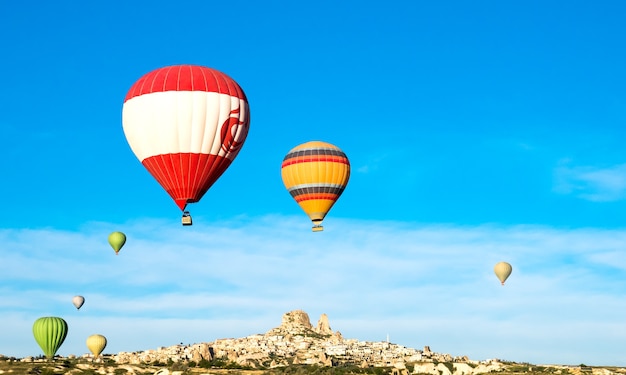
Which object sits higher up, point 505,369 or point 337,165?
point 337,165

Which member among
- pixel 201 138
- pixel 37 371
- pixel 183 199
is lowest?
pixel 37 371

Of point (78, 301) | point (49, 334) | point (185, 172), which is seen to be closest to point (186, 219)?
point (185, 172)

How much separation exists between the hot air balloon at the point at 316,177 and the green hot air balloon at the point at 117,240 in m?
37.3

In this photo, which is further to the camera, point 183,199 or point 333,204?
point 333,204

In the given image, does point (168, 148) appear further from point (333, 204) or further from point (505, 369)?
point (505, 369)

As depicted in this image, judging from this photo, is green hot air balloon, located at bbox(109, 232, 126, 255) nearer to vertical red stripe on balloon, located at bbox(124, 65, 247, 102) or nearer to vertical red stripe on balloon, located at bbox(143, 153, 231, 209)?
vertical red stripe on balloon, located at bbox(124, 65, 247, 102)

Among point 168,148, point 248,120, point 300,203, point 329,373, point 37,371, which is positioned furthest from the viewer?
point 329,373

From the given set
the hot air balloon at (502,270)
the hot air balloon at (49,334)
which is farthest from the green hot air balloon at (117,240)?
the hot air balloon at (502,270)

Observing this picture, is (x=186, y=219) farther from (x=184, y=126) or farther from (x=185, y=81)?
(x=185, y=81)

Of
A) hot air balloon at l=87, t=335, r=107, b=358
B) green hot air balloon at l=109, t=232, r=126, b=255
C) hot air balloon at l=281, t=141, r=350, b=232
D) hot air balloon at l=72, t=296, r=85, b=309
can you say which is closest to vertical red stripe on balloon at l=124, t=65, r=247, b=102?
hot air balloon at l=281, t=141, r=350, b=232

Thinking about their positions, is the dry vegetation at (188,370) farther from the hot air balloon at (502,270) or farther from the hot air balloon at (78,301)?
the hot air balloon at (502,270)

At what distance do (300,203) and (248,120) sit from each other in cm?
3031

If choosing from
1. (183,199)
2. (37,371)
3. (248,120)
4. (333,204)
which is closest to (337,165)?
(333,204)

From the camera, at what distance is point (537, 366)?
7534 inches
